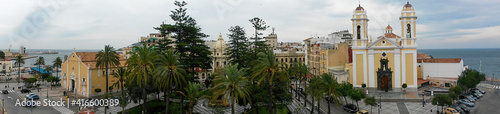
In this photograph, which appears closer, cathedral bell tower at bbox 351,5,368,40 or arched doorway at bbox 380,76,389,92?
arched doorway at bbox 380,76,389,92

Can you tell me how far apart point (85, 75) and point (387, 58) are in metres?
46.3

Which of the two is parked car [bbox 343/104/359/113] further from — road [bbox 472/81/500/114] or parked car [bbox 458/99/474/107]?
parked car [bbox 458/99/474/107]

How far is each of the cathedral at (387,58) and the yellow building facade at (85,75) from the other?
124 ft

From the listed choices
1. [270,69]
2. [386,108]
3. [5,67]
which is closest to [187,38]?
[270,69]

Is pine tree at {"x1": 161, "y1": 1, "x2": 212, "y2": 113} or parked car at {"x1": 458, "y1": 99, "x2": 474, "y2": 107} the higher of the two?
pine tree at {"x1": 161, "y1": 1, "x2": 212, "y2": 113}

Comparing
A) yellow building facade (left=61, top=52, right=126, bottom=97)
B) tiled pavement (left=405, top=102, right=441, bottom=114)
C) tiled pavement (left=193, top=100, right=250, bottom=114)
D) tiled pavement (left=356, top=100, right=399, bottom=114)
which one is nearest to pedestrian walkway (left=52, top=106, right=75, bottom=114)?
yellow building facade (left=61, top=52, right=126, bottom=97)

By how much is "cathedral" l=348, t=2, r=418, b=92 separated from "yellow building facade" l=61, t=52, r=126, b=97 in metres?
37.9

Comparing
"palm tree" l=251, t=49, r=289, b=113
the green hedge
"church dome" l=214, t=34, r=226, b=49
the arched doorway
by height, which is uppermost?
"church dome" l=214, t=34, r=226, b=49

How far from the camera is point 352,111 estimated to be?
3177cm

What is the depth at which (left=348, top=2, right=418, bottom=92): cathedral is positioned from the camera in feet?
140

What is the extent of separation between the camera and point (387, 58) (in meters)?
43.2

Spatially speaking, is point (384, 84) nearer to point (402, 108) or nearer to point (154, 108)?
point (402, 108)

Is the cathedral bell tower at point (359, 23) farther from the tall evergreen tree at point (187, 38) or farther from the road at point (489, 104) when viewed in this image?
the tall evergreen tree at point (187, 38)

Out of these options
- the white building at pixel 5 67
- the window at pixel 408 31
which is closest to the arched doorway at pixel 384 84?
the window at pixel 408 31
